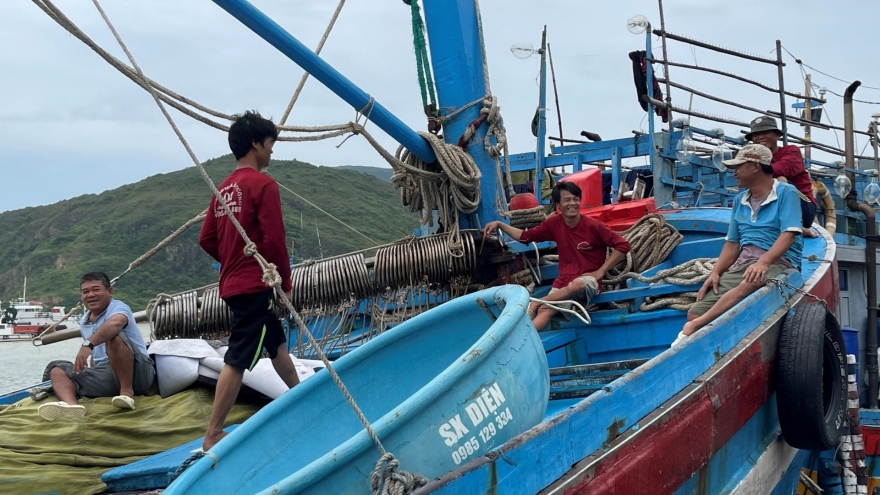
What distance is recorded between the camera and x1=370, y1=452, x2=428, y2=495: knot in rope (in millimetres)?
2465

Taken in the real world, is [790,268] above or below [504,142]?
below

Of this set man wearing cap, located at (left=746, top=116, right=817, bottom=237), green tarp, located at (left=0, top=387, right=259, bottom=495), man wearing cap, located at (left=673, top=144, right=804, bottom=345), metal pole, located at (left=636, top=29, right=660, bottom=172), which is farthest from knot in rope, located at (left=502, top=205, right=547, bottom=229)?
metal pole, located at (left=636, top=29, right=660, bottom=172)

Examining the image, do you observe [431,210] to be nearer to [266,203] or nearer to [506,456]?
[266,203]

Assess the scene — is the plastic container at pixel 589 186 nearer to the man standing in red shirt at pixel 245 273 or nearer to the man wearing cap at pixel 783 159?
the man wearing cap at pixel 783 159

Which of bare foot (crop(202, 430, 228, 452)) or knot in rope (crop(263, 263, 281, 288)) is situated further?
bare foot (crop(202, 430, 228, 452))

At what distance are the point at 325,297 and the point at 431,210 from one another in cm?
110

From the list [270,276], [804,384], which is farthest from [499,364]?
[804,384]

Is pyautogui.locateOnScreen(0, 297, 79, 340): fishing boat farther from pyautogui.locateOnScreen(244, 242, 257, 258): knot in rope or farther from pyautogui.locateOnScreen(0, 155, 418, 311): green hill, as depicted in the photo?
pyautogui.locateOnScreen(244, 242, 257, 258): knot in rope

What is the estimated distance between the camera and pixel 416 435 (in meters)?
2.61

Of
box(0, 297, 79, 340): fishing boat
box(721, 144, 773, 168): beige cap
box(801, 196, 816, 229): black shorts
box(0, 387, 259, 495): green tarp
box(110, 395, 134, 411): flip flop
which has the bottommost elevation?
box(0, 297, 79, 340): fishing boat

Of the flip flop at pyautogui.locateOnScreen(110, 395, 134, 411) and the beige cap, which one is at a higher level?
the beige cap

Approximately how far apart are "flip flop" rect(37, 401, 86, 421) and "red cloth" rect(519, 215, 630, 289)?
10.7 feet

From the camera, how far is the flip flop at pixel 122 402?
487 centimetres

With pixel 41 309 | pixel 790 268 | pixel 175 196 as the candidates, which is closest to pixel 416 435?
pixel 790 268
